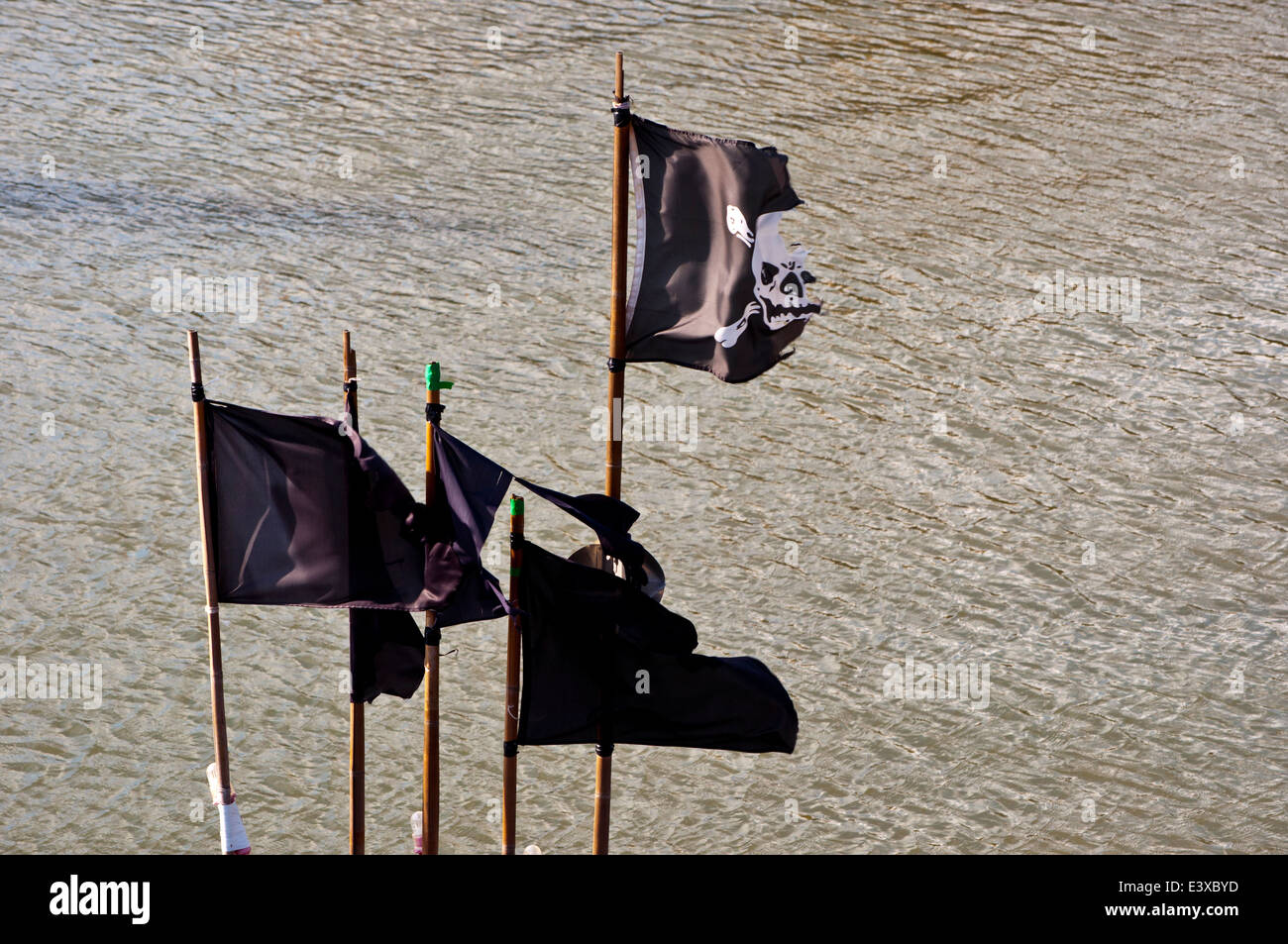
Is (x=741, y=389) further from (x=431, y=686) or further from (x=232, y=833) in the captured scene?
(x=232, y=833)

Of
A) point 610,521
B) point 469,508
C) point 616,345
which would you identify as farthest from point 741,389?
point 469,508

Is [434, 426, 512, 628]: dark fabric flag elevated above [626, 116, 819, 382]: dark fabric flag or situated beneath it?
situated beneath

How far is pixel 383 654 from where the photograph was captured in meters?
8.20

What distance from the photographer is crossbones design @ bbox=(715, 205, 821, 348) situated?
8250 mm

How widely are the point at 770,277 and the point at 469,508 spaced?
219cm

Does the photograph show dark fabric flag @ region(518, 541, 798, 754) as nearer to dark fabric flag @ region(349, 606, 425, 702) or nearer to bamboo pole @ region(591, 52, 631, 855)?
bamboo pole @ region(591, 52, 631, 855)

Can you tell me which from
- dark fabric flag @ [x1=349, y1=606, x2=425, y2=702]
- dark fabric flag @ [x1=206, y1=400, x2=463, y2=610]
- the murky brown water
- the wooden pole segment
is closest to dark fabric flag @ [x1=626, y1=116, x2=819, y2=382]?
the wooden pole segment

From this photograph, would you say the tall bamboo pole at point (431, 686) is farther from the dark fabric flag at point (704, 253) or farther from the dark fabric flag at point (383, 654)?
the dark fabric flag at point (704, 253)

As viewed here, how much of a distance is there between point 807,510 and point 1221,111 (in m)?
11.2

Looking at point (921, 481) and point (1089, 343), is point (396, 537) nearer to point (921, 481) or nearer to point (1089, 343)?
point (921, 481)

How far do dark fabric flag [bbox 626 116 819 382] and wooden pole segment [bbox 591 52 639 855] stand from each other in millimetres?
126

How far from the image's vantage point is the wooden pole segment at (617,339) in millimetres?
7965

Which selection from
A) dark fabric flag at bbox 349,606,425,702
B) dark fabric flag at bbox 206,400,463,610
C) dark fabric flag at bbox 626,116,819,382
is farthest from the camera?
dark fabric flag at bbox 626,116,819,382
